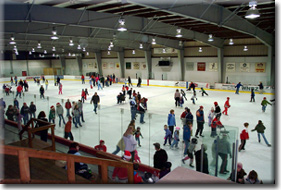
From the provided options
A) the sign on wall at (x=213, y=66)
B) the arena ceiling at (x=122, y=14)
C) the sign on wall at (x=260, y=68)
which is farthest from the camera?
the sign on wall at (x=213, y=66)

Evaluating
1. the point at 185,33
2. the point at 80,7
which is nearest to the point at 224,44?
the point at 185,33

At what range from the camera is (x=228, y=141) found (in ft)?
20.9

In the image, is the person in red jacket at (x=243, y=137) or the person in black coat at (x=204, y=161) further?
the person in red jacket at (x=243, y=137)

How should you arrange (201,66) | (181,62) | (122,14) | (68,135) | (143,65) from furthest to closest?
(143,65)
(181,62)
(201,66)
(122,14)
(68,135)

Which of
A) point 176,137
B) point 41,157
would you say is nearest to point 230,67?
point 176,137

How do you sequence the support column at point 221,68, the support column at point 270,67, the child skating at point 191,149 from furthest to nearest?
the support column at point 221,68 → the support column at point 270,67 → the child skating at point 191,149

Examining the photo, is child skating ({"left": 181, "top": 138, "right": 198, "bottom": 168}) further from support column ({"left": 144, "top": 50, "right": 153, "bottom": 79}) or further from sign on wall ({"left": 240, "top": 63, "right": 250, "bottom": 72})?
support column ({"left": 144, "top": 50, "right": 153, "bottom": 79})

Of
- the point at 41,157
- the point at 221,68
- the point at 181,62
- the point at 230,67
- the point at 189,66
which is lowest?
the point at 41,157

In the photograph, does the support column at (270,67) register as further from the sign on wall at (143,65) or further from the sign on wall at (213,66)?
the sign on wall at (143,65)

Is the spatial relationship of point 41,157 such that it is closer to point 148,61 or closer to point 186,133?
point 186,133

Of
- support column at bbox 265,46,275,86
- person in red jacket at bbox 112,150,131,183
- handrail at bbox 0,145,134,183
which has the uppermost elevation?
support column at bbox 265,46,275,86

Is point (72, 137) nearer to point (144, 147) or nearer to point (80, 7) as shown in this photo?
point (144, 147)

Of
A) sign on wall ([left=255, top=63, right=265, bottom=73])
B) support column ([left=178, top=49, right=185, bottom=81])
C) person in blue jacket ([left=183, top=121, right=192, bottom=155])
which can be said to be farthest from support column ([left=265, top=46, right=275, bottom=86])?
person in blue jacket ([left=183, top=121, right=192, bottom=155])

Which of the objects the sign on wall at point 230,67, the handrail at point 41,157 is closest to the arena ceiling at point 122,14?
the handrail at point 41,157
